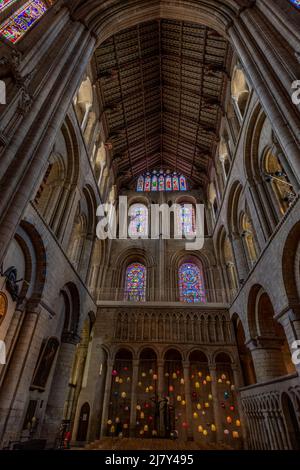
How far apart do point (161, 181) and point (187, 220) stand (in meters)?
4.73

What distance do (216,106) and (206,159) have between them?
4.30m

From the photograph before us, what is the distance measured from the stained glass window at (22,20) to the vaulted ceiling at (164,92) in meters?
5.01

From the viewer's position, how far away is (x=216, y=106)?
53.8 feet

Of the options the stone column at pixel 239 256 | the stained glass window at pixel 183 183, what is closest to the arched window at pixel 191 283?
the stone column at pixel 239 256

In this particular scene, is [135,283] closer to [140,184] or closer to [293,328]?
[140,184]

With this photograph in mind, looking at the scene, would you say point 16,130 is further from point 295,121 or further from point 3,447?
point 3,447

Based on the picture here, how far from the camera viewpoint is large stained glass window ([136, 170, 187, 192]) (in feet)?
74.8

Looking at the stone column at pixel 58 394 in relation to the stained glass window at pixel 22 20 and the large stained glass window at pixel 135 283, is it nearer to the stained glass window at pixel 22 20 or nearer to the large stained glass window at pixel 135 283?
the large stained glass window at pixel 135 283

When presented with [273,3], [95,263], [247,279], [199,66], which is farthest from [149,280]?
[273,3]

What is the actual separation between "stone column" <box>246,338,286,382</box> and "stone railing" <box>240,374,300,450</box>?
60 centimetres

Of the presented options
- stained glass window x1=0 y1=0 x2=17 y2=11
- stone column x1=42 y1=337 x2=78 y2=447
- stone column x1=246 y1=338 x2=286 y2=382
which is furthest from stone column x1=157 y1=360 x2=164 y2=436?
stained glass window x1=0 y1=0 x2=17 y2=11

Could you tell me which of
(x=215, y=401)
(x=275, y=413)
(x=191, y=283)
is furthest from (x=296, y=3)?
(x=215, y=401)

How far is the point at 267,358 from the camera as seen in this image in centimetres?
997

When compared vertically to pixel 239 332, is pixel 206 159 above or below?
above
